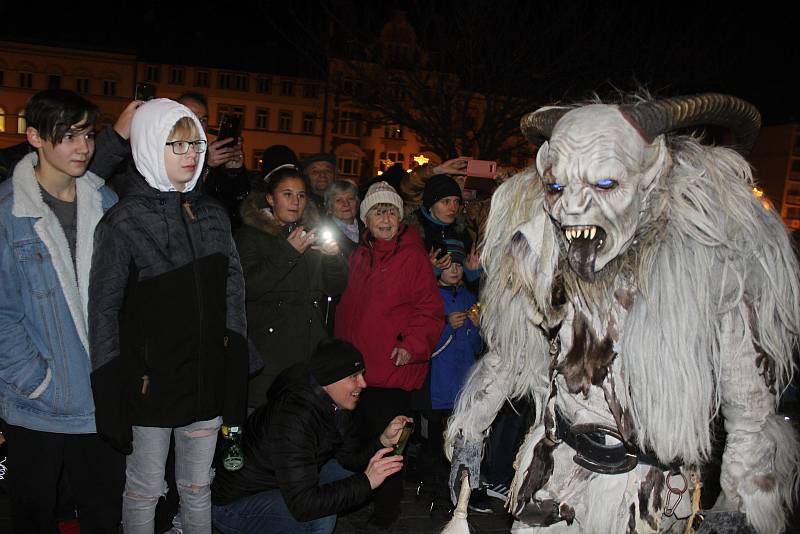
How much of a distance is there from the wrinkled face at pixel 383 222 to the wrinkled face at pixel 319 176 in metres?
1.15

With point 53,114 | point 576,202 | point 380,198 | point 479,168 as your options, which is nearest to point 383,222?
point 380,198

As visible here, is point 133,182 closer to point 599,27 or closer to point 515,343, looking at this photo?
point 515,343

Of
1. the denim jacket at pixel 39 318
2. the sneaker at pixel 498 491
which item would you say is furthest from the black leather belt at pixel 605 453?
the sneaker at pixel 498 491

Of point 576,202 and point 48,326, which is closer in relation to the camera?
point 576,202

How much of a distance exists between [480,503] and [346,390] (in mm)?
1888

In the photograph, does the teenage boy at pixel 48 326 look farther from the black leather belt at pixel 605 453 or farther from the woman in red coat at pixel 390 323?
the black leather belt at pixel 605 453

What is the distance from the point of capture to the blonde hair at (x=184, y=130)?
122 inches

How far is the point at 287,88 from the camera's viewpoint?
45.0 meters

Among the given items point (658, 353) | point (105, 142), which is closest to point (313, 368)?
point (105, 142)

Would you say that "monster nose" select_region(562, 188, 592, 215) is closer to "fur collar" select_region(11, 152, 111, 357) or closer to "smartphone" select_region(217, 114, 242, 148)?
"fur collar" select_region(11, 152, 111, 357)

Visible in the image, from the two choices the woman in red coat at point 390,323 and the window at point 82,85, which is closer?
the woman in red coat at point 390,323

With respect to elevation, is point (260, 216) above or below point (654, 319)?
above

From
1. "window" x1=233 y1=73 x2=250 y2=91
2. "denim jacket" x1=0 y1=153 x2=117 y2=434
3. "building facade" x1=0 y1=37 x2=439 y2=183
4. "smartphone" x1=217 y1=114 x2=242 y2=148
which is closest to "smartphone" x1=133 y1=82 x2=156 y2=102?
"denim jacket" x1=0 y1=153 x2=117 y2=434

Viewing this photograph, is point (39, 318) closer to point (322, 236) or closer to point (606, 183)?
point (322, 236)
